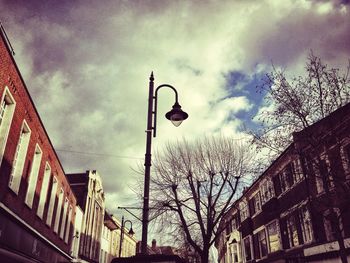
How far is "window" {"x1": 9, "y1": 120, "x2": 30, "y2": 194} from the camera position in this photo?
11117 millimetres

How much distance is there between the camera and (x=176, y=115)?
8.53 meters

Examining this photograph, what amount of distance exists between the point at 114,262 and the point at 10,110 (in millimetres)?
5993

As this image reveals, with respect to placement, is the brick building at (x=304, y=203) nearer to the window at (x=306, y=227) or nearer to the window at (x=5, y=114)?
the window at (x=306, y=227)

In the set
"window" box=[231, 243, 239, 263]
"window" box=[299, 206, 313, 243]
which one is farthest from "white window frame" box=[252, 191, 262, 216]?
"window" box=[299, 206, 313, 243]

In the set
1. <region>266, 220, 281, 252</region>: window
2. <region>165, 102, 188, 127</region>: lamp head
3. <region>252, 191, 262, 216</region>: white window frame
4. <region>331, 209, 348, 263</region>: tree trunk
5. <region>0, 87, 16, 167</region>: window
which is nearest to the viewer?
<region>165, 102, 188, 127</region>: lamp head

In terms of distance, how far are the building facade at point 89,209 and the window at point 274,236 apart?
1609cm

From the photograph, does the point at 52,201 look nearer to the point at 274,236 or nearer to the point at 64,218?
the point at 64,218

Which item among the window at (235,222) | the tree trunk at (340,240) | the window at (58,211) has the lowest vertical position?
the tree trunk at (340,240)

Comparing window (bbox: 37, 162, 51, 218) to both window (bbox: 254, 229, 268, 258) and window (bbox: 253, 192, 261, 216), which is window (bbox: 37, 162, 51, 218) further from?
window (bbox: 253, 192, 261, 216)

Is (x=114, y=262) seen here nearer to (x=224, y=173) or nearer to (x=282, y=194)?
(x=224, y=173)

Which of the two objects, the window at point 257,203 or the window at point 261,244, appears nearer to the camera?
the window at point 261,244

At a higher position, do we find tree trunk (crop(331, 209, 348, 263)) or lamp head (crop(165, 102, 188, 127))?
lamp head (crop(165, 102, 188, 127))

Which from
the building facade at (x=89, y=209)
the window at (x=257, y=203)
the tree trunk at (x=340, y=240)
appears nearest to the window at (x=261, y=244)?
the window at (x=257, y=203)

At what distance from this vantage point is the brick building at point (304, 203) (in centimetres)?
1176
